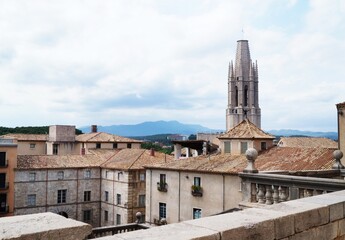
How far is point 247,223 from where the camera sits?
399cm

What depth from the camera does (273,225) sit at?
4297 mm

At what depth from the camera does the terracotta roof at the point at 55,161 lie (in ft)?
144

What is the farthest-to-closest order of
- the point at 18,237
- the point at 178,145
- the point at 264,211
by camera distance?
the point at 178,145
the point at 264,211
the point at 18,237

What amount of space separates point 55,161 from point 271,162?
29108 mm

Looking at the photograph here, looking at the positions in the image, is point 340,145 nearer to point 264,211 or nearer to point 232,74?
point 264,211

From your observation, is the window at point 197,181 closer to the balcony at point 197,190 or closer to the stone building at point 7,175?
the balcony at point 197,190

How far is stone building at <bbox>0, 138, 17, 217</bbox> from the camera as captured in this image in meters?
41.1

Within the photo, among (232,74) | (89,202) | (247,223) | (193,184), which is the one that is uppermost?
(232,74)

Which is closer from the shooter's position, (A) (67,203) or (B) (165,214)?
(B) (165,214)

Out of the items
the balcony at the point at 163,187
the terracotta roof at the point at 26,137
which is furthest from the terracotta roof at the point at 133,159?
the terracotta roof at the point at 26,137

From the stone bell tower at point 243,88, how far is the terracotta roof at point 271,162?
299ft

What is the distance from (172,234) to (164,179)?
2893cm

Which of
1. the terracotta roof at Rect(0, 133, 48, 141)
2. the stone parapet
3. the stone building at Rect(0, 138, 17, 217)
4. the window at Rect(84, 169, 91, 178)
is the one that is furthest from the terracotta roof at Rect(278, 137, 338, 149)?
the stone parapet

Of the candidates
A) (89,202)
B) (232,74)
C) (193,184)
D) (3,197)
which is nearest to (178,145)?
(193,184)
